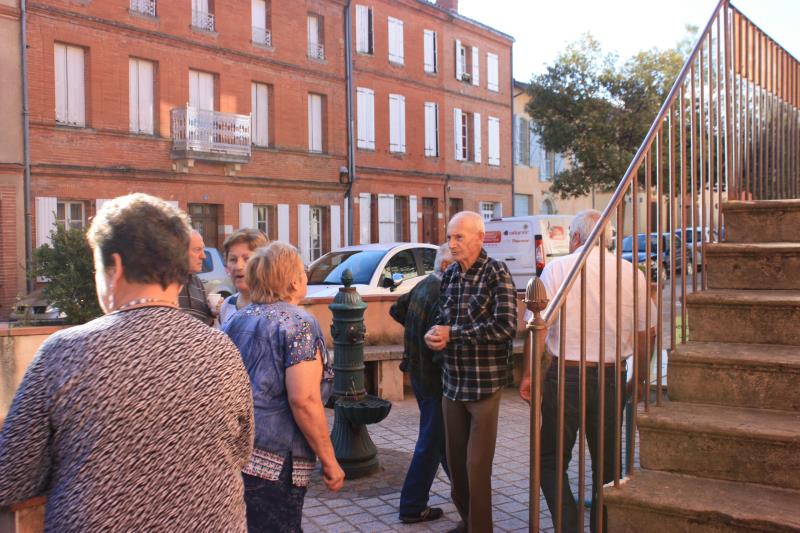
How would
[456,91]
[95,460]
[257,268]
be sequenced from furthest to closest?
[456,91] → [257,268] → [95,460]

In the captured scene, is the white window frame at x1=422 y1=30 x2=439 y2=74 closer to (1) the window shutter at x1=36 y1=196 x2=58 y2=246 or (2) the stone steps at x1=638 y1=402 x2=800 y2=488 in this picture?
(1) the window shutter at x1=36 y1=196 x2=58 y2=246

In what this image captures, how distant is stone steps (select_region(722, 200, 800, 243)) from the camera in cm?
499

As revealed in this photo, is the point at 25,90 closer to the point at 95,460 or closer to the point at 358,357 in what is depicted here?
the point at 358,357

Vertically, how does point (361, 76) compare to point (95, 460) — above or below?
above

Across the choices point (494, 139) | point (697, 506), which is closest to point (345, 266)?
point (697, 506)

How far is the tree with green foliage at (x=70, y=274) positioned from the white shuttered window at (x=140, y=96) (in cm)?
697

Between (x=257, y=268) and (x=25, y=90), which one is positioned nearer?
(x=257, y=268)

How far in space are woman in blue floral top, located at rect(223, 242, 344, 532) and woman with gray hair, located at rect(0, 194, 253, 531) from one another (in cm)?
104

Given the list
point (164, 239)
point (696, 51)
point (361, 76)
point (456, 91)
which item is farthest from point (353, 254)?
point (456, 91)

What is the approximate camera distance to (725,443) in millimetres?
3631

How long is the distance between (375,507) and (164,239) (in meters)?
3.64

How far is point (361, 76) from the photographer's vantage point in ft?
95.1

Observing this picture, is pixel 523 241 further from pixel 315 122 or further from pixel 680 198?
pixel 680 198

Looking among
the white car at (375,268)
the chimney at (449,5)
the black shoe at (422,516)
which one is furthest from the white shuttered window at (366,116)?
the black shoe at (422,516)
